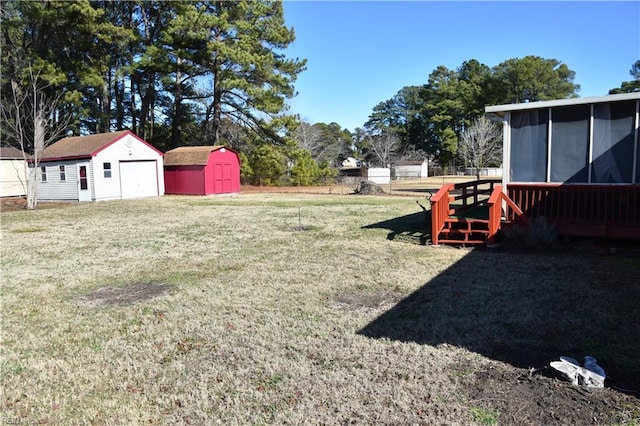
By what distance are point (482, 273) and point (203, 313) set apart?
3.89 m

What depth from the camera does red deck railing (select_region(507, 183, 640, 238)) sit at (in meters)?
8.16

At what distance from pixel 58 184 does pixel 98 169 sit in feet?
9.37

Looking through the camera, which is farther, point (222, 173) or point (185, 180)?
point (222, 173)

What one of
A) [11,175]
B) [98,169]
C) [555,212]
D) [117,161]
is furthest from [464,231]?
[11,175]

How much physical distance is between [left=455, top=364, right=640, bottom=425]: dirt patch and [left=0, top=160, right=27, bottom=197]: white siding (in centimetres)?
2764

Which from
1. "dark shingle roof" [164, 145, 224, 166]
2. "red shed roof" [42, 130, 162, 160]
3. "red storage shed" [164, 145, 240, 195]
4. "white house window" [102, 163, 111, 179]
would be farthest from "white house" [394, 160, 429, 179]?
"white house window" [102, 163, 111, 179]

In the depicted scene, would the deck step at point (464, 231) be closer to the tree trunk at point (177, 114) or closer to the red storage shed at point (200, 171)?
the red storage shed at point (200, 171)

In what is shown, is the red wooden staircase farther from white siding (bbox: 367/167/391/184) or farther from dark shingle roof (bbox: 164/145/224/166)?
white siding (bbox: 367/167/391/184)

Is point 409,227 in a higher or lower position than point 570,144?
lower

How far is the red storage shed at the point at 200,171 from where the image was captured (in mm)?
25297

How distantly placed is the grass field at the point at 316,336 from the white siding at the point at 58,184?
15.3 m

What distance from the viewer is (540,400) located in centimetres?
303

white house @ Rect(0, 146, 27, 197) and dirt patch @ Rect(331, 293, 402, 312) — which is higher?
white house @ Rect(0, 146, 27, 197)

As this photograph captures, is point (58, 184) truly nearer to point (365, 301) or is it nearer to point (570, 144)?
point (365, 301)
